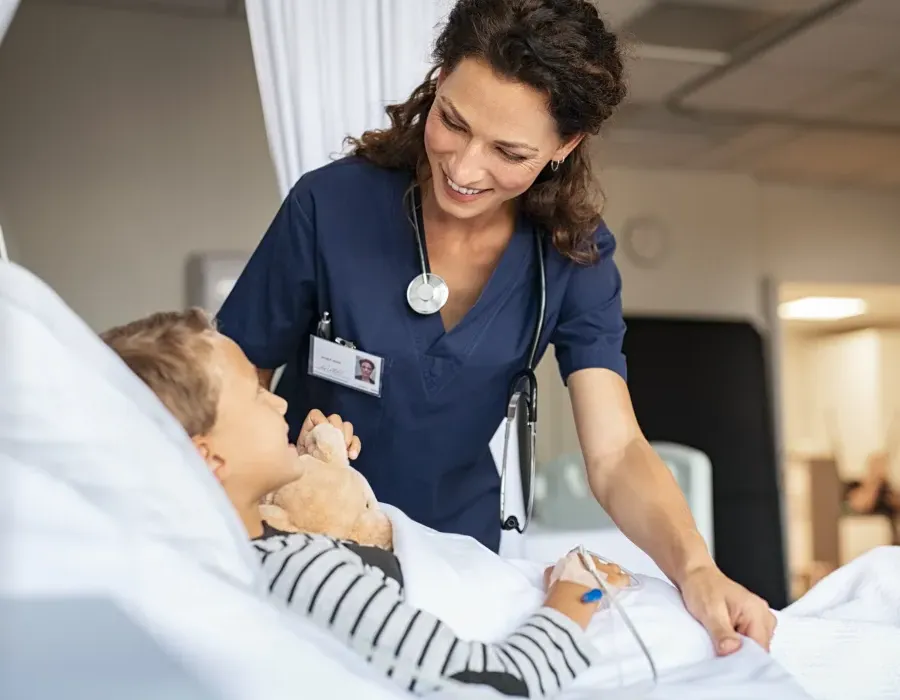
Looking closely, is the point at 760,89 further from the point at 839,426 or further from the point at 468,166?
the point at 839,426

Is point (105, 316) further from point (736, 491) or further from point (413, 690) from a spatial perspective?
point (736, 491)

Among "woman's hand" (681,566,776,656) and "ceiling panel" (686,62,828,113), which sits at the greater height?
"ceiling panel" (686,62,828,113)

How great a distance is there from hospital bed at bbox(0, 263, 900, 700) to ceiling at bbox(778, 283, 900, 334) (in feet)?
13.5

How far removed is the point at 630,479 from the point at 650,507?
0.04 metres

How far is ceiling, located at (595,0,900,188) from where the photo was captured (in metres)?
2.74

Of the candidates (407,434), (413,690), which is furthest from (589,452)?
(413,690)

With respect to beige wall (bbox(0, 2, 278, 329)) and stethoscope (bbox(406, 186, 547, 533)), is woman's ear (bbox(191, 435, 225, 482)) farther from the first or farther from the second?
beige wall (bbox(0, 2, 278, 329))

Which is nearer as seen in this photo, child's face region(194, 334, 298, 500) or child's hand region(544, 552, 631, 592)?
child's face region(194, 334, 298, 500)

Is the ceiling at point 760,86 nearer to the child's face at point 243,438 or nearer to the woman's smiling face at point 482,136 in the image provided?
the woman's smiling face at point 482,136

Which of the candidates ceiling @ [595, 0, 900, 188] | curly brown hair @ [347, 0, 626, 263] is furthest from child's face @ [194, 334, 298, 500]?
ceiling @ [595, 0, 900, 188]

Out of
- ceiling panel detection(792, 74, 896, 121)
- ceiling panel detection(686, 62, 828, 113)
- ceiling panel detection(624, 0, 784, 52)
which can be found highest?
ceiling panel detection(624, 0, 784, 52)

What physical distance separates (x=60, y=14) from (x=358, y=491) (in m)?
2.29

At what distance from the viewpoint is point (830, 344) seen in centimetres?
639

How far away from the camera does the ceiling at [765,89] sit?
274 centimetres
